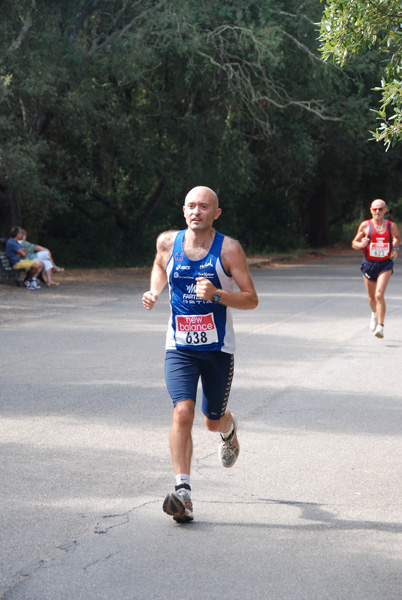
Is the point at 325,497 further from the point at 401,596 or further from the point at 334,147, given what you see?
the point at 334,147

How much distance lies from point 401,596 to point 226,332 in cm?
190

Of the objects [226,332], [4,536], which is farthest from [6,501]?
[226,332]

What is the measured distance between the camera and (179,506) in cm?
483

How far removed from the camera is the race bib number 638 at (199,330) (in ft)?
17.4

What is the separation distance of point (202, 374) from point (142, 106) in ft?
70.2

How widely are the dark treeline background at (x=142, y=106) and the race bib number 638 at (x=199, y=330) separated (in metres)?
14.9

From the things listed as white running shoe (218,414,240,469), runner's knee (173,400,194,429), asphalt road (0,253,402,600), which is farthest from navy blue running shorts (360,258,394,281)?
runner's knee (173,400,194,429)

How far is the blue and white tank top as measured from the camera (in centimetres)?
527

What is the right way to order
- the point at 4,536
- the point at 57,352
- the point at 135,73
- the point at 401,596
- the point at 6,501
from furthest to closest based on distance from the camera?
1. the point at 135,73
2. the point at 57,352
3. the point at 6,501
4. the point at 4,536
5. the point at 401,596

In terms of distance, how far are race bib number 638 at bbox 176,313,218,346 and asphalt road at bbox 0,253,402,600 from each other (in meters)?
0.92

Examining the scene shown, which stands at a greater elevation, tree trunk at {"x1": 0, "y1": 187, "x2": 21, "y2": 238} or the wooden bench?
tree trunk at {"x1": 0, "y1": 187, "x2": 21, "y2": 238}

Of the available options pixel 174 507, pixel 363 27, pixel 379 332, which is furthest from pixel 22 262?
pixel 174 507

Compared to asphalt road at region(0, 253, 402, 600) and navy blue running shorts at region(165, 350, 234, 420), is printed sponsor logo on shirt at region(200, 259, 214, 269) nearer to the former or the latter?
navy blue running shorts at region(165, 350, 234, 420)

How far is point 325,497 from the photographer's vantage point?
5.48 m
